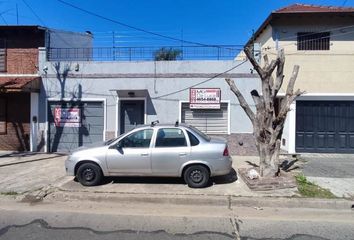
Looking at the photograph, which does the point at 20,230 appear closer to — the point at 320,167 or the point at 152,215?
the point at 152,215

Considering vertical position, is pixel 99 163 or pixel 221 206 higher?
pixel 99 163

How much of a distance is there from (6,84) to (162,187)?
956 centimetres

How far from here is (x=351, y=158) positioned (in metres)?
14.9

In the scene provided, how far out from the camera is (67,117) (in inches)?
629

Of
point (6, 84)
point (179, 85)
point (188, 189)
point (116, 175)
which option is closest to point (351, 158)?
point (179, 85)

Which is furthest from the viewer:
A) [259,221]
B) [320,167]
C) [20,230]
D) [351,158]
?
[351,158]

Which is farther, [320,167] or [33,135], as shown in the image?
[33,135]

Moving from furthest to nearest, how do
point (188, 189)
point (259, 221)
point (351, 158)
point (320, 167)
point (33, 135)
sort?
point (33, 135), point (351, 158), point (320, 167), point (188, 189), point (259, 221)

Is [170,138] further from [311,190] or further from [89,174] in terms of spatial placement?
[311,190]

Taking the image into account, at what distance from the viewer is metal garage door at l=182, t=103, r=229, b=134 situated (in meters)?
15.4

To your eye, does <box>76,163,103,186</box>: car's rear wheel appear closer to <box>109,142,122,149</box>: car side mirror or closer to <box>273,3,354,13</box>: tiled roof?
<box>109,142,122,149</box>: car side mirror

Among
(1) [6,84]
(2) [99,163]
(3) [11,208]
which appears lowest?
(3) [11,208]

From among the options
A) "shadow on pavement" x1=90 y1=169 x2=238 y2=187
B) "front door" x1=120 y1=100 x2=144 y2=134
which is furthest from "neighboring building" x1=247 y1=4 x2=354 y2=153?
"shadow on pavement" x1=90 y1=169 x2=238 y2=187

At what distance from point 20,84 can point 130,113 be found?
4.68m
